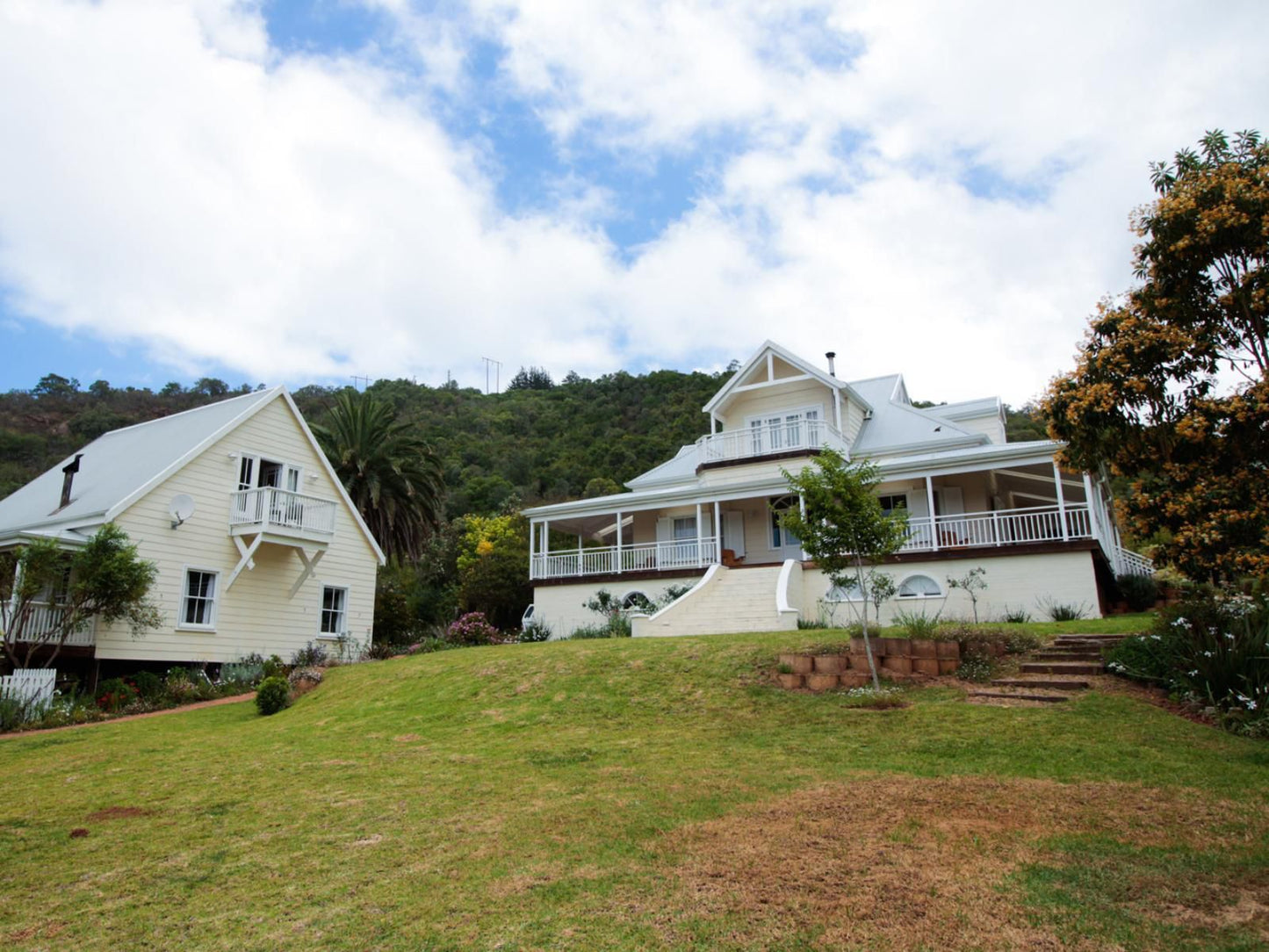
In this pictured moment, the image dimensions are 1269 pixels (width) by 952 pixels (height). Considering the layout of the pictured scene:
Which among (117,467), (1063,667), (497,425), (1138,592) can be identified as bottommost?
(1063,667)

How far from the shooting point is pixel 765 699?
12.2 meters

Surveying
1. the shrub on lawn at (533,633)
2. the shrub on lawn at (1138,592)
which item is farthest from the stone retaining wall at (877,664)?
the shrub on lawn at (533,633)

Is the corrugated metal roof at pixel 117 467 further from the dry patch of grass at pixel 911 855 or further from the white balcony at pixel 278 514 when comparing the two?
the dry patch of grass at pixel 911 855

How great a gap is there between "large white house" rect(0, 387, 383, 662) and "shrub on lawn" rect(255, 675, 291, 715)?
611 cm

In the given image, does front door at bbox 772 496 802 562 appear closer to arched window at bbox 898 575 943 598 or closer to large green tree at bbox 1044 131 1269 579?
arched window at bbox 898 575 943 598

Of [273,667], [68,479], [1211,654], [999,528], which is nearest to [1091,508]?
[999,528]

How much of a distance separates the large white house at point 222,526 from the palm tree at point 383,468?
20.7 ft

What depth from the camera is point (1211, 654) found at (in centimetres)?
1026

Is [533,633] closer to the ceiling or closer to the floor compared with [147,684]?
closer to the ceiling

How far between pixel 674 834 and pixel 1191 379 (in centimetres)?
872

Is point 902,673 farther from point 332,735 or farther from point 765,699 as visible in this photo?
point 332,735

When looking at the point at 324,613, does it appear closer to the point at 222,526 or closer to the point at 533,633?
the point at 222,526

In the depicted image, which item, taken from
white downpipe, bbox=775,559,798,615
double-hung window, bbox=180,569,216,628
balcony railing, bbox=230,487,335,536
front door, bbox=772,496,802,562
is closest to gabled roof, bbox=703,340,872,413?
front door, bbox=772,496,802,562

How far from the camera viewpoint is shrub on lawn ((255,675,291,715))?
54.1 ft
